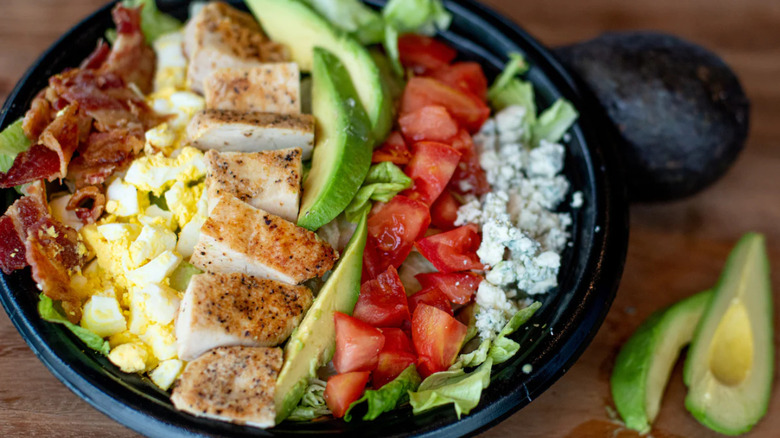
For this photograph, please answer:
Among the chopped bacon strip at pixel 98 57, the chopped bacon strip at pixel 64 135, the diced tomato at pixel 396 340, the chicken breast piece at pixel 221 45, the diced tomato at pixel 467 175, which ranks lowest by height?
the diced tomato at pixel 396 340

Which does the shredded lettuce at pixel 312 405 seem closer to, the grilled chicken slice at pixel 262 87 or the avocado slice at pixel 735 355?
the grilled chicken slice at pixel 262 87

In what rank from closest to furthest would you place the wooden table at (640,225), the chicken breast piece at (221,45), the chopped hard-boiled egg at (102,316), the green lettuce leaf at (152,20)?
the chopped hard-boiled egg at (102,316) → the wooden table at (640,225) → the chicken breast piece at (221,45) → the green lettuce leaf at (152,20)

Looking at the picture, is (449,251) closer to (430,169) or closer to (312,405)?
(430,169)

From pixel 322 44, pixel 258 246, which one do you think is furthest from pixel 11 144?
pixel 322 44

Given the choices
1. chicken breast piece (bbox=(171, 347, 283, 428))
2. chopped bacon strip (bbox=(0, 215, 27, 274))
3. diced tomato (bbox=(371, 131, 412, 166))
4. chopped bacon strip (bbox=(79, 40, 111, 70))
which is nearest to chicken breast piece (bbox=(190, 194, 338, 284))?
chicken breast piece (bbox=(171, 347, 283, 428))

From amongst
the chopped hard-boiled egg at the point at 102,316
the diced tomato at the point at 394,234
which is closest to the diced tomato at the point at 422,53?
the diced tomato at the point at 394,234

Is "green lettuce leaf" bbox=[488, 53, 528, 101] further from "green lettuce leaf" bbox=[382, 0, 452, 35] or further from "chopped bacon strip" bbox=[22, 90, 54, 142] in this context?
"chopped bacon strip" bbox=[22, 90, 54, 142]
